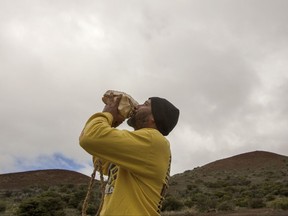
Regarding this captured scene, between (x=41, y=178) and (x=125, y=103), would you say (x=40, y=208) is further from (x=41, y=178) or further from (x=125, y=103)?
(x=41, y=178)

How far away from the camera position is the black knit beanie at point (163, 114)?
2.79 m

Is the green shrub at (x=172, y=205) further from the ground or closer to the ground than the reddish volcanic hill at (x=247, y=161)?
closer to the ground

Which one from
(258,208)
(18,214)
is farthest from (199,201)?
(18,214)

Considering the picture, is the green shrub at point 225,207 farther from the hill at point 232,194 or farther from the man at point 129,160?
the man at point 129,160

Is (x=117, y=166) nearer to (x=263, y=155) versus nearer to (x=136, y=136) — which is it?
(x=136, y=136)

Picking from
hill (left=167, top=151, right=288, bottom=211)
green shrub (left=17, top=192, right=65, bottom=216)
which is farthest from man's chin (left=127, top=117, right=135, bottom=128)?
green shrub (left=17, top=192, right=65, bottom=216)

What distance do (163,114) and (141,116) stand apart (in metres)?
0.15

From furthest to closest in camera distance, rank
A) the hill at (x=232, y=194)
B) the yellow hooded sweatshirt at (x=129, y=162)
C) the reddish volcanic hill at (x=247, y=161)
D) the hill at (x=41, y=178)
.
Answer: the reddish volcanic hill at (x=247, y=161), the hill at (x=41, y=178), the hill at (x=232, y=194), the yellow hooded sweatshirt at (x=129, y=162)

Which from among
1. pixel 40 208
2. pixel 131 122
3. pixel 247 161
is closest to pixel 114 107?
pixel 131 122

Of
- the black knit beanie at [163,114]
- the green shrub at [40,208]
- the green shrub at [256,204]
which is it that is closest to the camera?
the black knit beanie at [163,114]

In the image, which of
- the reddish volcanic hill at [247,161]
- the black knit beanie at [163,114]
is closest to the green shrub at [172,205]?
the black knit beanie at [163,114]

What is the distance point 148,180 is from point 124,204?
9.3 inches

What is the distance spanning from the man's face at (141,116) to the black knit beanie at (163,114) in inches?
1.3

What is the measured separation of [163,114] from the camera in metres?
2.80
